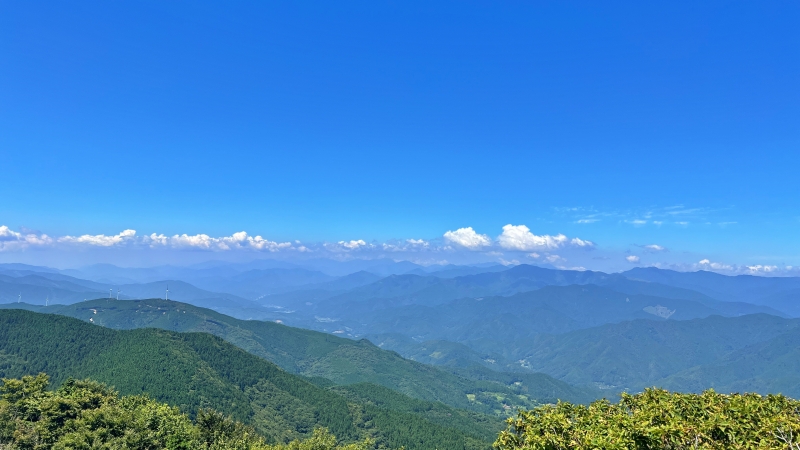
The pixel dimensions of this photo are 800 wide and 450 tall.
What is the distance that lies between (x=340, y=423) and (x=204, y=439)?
369 feet

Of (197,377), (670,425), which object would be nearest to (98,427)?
(670,425)

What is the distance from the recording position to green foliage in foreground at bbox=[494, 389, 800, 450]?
23547mm

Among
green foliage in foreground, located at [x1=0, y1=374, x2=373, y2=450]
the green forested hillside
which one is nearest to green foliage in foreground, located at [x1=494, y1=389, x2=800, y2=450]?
green foliage in foreground, located at [x1=0, y1=374, x2=373, y2=450]

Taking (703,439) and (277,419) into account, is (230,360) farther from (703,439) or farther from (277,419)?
(703,439)

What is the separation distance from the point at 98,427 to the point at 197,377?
11970 cm

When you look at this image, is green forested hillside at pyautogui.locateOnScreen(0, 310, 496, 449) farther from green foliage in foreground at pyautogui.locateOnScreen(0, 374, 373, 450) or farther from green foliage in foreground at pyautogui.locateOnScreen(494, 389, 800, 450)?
green foliage in foreground at pyautogui.locateOnScreen(494, 389, 800, 450)

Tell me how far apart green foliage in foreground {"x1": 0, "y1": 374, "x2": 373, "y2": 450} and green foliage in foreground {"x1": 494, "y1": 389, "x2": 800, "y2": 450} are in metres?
30.0

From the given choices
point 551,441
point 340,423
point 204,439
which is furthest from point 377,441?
point 551,441

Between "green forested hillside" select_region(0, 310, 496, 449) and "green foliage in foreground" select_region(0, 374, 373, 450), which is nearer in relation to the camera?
"green foliage in foreground" select_region(0, 374, 373, 450)

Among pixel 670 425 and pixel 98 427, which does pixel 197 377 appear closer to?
pixel 98 427

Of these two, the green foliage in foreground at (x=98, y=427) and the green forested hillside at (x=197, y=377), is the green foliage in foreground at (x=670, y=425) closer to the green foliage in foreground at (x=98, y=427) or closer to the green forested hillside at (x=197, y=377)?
the green foliage in foreground at (x=98, y=427)

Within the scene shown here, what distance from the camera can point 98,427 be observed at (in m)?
51.8

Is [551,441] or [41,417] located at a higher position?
[551,441]

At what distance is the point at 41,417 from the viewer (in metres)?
58.6
